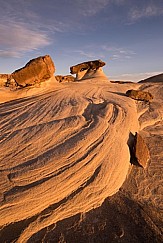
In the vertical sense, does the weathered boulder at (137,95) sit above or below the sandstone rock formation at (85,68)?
below

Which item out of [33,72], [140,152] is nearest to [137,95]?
[140,152]

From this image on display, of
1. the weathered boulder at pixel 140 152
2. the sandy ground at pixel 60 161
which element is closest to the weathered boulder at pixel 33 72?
the sandy ground at pixel 60 161

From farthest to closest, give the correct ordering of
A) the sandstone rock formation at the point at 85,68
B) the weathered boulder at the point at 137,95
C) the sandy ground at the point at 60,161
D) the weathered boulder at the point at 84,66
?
the weathered boulder at the point at 84,66, the sandstone rock formation at the point at 85,68, the weathered boulder at the point at 137,95, the sandy ground at the point at 60,161

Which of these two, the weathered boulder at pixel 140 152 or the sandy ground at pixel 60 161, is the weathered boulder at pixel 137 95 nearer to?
the sandy ground at pixel 60 161

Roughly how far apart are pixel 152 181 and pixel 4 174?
2941 mm

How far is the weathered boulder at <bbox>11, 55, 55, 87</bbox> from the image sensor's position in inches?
261

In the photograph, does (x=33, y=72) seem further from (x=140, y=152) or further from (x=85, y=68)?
(x=85, y=68)

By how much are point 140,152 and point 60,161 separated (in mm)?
2064

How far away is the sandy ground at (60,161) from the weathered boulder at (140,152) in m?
0.19

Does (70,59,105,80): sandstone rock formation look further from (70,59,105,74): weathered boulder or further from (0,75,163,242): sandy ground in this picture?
(0,75,163,242): sandy ground

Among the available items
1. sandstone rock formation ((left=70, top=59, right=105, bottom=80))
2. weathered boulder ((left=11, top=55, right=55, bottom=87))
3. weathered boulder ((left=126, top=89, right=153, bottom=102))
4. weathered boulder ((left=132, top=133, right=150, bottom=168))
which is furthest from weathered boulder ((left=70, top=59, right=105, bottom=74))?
weathered boulder ((left=132, top=133, right=150, bottom=168))

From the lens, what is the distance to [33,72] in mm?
6660

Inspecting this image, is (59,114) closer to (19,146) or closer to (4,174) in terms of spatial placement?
(19,146)

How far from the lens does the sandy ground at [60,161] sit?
3.60 metres
